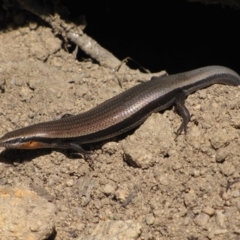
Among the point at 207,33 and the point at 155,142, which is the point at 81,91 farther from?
the point at 207,33

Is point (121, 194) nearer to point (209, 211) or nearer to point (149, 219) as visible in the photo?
point (149, 219)

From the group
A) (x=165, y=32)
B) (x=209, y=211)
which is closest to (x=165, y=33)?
(x=165, y=32)

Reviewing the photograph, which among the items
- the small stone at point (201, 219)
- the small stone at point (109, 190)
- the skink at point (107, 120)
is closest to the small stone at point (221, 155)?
the skink at point (107, 120)

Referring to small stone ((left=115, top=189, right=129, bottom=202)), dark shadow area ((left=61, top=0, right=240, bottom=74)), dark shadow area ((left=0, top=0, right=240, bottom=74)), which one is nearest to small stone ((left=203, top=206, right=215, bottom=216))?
small stone ((left=115, top=189, right=129, bottom=202))

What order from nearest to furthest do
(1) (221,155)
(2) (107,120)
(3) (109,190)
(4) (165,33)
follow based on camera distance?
(1) (221,155) → (3) (109,190) → (2) (107,120) → (4) (165,33)

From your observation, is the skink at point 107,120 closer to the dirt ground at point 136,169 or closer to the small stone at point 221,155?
the dirt ground at point 136,169

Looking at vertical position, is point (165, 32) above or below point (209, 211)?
above
